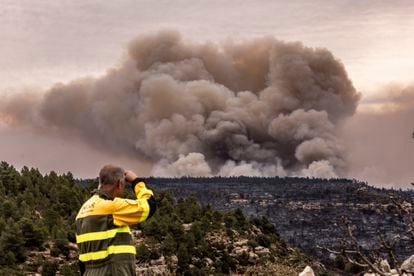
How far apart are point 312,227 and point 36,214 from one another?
129501mm

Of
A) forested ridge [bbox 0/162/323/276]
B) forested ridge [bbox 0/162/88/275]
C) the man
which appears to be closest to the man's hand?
the man

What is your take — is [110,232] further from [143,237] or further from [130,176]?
[143,237]

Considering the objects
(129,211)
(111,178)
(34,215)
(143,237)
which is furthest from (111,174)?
(143,237)

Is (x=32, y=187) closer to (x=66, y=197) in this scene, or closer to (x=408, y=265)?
(x=66, y=197)

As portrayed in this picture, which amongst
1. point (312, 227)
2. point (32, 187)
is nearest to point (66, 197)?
point (32, 187)

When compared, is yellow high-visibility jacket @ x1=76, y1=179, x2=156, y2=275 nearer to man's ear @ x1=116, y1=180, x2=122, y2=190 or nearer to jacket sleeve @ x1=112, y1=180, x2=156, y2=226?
jacket sleeve @ x1=112, y1=180, x2=156, y2=226

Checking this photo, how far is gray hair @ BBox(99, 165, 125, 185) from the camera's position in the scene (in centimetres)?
951

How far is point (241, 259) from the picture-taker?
244 feet

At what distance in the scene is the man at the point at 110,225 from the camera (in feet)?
31.1

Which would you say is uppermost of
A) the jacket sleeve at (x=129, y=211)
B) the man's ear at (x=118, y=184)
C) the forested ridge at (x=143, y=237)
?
the man's ear at (x=118, y=184)

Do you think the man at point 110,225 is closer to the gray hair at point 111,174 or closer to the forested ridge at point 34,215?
the gray hair at point 111,174

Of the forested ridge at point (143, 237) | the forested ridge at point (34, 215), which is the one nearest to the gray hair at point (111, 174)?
the forested ridge at point (143, 237)

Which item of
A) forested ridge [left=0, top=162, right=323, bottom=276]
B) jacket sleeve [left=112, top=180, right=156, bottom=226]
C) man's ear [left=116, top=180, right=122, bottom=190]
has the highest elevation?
man's ear [left=116, top=180, right=122, bottom=190]

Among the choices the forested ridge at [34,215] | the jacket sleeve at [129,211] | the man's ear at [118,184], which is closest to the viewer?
the jacket sleeve at [129,211]
